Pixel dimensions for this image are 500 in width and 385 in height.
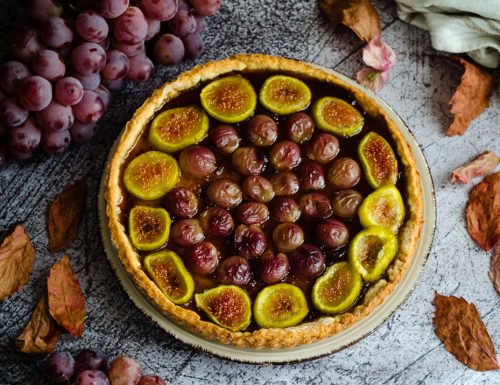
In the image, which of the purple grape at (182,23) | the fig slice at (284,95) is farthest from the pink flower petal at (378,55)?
the purple grape at (182,23)

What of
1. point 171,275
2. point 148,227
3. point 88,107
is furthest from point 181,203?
point 88,107

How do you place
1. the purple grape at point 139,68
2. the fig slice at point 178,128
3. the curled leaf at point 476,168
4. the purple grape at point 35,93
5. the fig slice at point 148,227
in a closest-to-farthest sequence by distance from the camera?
the purple grape at point 35,93 → the fig slice at point 148,227 → the fig slice at point 178,128 → the purple grape at point 139,68 → the curled leaf at point 476,168

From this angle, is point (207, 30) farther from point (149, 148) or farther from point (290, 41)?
point (149, 148)

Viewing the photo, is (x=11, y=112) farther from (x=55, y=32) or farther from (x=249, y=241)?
(x=249, y=241)

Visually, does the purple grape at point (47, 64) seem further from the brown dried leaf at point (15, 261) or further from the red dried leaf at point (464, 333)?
the red dried leaf at point (464, 333)

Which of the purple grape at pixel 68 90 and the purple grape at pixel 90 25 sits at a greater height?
the purple grape at pixel 90 25

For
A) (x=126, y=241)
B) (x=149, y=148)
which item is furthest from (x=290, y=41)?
(x=126, y=241)
